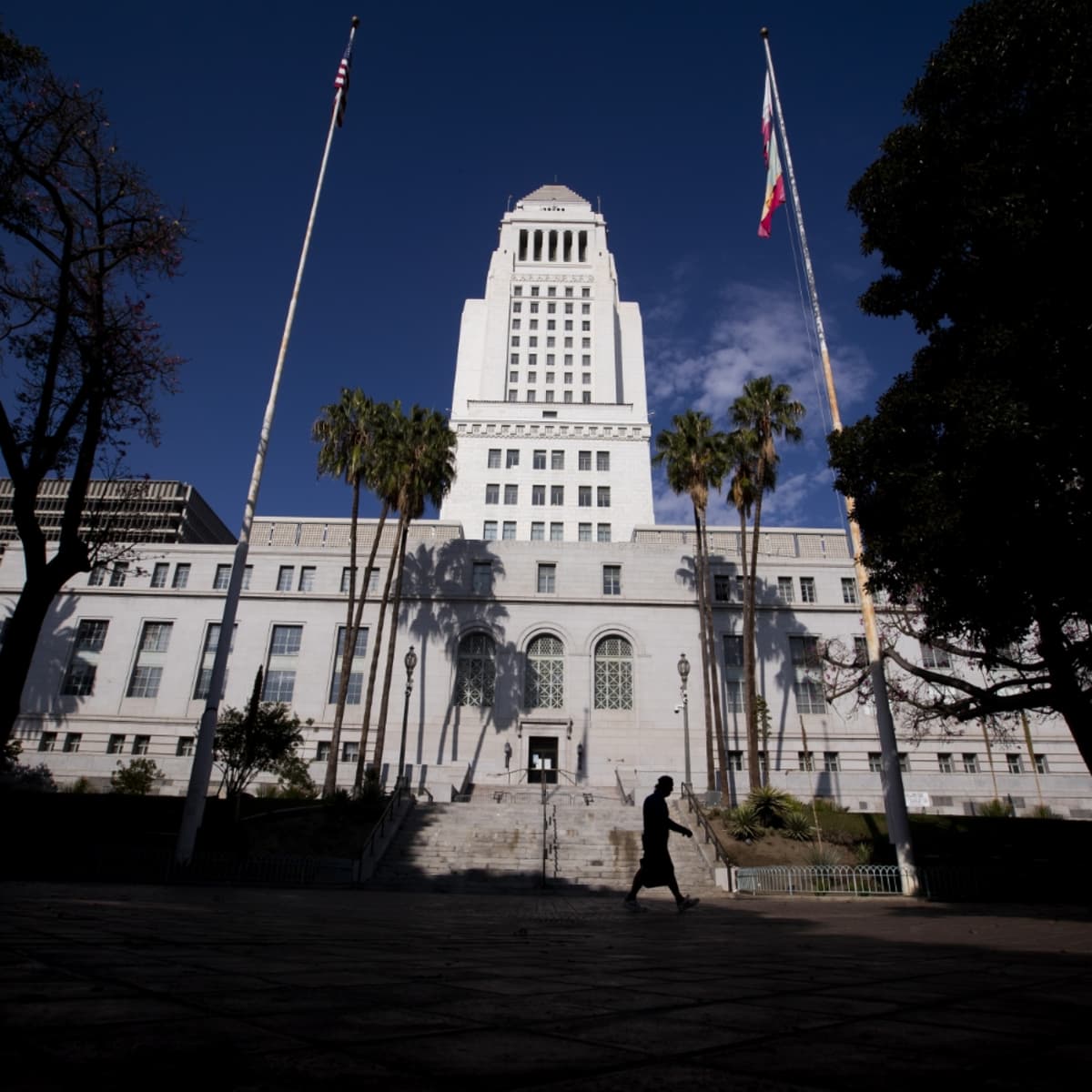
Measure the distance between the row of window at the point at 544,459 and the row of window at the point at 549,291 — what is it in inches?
962

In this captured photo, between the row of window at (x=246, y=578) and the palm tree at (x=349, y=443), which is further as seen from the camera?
the row of window at (x=246, y=578)

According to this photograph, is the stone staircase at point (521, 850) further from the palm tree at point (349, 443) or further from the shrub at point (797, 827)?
the palm tree at point (349, 443)

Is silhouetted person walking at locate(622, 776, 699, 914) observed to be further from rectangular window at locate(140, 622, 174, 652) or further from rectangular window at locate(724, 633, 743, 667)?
rectangular window at locate(140, 622, 174, 652)

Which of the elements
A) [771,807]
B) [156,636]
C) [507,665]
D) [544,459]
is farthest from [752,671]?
[544,459]

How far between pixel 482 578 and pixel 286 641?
35.4 ft

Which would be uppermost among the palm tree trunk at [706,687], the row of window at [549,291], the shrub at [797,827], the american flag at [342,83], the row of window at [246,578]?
the row of window at [549,291]

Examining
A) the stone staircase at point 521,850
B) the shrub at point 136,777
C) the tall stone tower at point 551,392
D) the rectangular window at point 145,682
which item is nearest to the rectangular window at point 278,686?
the rectangular window at point 145,682

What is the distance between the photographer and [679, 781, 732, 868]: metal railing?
1836 cm

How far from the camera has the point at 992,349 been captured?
419 inches

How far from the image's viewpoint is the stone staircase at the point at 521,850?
1922 cm

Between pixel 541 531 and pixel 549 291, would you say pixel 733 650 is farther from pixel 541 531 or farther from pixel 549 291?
pixel 549 291

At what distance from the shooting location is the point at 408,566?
129ft

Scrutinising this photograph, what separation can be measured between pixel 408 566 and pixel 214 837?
67.2ft

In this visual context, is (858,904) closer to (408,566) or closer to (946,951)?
(946,951)
